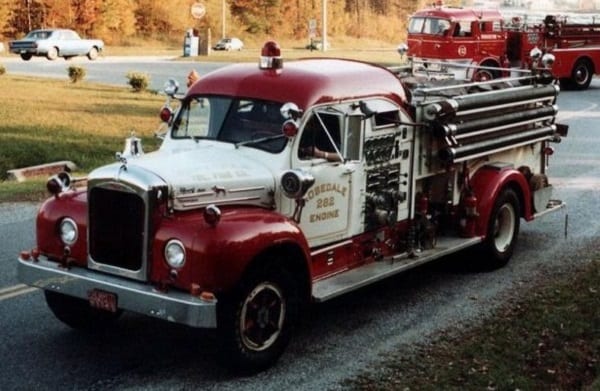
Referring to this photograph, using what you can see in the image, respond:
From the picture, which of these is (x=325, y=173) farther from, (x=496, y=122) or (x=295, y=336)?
(x=496, y=122)

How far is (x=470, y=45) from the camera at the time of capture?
29.8m

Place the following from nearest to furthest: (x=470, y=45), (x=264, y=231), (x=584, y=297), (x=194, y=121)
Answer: (x=264, y=231), (x=194, y=121), (x=584, y=297), (x=470, y=45)

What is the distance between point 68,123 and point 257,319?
14.1 meters

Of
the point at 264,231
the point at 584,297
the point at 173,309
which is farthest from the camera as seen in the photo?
the point at 584,297

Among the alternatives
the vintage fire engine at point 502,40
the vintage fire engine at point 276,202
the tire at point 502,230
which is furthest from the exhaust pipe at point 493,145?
the vintage fire engine at point 502,40

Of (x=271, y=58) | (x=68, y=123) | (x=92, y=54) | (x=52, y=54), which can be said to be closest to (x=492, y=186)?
(x=271, y=58)

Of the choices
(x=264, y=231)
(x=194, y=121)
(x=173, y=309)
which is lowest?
(x=173, y=309)

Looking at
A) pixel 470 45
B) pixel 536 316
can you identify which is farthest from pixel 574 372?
pixel 470 45

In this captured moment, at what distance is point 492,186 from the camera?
30.8 feet

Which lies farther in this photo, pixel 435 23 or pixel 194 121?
pixel 435 23

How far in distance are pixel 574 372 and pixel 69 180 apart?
4151 millimetres

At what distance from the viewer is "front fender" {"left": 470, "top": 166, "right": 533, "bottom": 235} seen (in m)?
9.24

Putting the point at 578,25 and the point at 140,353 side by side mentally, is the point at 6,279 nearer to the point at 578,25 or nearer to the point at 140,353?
the point at 140,353

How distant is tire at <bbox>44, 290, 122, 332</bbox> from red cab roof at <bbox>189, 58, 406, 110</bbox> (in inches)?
81.2
